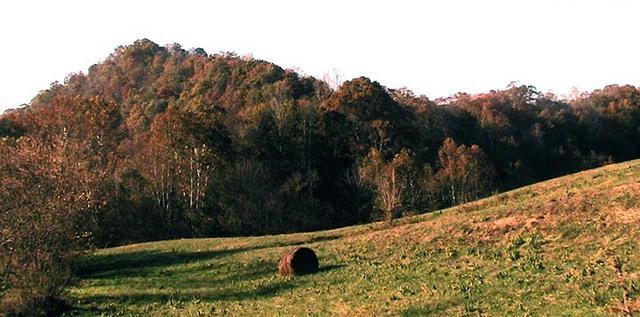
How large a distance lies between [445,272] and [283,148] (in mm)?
64366

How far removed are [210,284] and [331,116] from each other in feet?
202

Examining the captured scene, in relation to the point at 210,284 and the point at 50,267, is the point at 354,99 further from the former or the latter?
the point at 50,267

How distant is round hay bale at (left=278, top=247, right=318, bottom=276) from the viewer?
32906 mm

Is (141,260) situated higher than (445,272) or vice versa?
(445,272)

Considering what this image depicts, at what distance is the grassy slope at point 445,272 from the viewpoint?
66.4 feet

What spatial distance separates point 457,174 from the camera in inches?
3435

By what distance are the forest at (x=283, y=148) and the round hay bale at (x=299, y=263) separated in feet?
37.4

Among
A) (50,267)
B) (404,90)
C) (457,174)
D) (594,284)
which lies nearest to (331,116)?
(457,174)

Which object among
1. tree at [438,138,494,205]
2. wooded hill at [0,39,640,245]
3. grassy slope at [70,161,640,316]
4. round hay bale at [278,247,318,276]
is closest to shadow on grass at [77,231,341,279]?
grassy slope at [70,161,640,316]

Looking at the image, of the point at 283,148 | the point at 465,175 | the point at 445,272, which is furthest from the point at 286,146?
the point at 445,272

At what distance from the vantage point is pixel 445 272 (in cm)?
2669

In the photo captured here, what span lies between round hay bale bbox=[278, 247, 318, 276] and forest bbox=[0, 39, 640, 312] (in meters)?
11.4

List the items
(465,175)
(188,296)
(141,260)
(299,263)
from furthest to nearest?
(465,175) < (141,260) < (299,263) < (188,296)

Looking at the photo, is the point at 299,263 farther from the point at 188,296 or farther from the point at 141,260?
the point at 141,260
